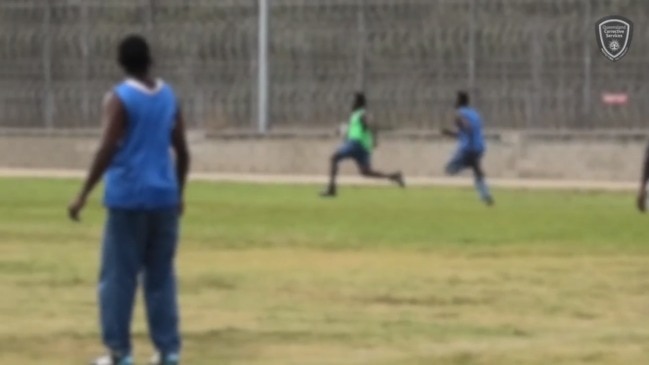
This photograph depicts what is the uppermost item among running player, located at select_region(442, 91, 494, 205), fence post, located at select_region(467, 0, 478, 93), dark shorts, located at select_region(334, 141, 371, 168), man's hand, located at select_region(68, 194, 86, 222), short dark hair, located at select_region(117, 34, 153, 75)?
short dark hair, located at select_region(117, 34, 153, 75)

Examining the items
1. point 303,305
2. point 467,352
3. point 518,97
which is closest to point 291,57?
point 518,97

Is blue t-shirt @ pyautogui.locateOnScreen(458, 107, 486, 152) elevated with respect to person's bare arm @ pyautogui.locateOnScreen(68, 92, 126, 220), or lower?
lower

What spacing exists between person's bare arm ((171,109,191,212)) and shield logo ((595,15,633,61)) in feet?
78.3

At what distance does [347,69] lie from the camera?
39.8 metres

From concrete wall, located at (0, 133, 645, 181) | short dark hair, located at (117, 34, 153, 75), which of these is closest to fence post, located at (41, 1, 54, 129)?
concrete wall, located at (0, 133, 645, 181)

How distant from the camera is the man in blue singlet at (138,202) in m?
10.0

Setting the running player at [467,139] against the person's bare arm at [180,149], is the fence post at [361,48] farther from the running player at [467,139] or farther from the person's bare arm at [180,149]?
the person's bare arm at [180,149]

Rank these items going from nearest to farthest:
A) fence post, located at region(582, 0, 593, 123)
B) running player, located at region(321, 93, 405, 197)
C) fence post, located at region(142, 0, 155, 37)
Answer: running player, located at region(321, 93, 405, 197), fence post, located at region(582, 0, 593, 123), fence post, located at region(142, 0, 155, 37)

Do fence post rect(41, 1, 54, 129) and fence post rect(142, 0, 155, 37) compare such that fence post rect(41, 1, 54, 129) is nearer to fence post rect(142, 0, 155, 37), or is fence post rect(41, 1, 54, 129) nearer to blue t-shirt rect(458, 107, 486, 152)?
fence post rect(142, 0, 155, 37)

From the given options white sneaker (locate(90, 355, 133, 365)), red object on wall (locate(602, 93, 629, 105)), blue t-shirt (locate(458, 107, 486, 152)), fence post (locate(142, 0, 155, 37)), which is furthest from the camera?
fence post (locate(142, 0, 155, 37))

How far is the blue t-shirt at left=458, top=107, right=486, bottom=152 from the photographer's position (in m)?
30.2

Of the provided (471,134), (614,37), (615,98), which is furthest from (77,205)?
(615,98)

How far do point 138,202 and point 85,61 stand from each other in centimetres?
3268

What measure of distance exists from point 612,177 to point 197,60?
32.7 ft
